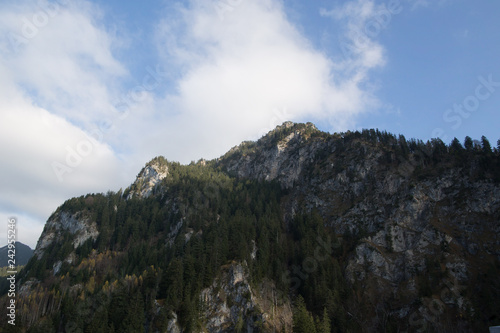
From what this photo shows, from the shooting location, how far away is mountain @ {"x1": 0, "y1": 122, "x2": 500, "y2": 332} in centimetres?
8044

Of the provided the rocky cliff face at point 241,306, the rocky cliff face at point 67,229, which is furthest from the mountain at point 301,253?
the rocky cliff face at point 67,229

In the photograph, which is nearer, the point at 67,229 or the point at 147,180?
the point at 67,229

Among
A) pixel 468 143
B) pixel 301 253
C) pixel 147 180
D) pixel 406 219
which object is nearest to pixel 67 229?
pixel 147 180

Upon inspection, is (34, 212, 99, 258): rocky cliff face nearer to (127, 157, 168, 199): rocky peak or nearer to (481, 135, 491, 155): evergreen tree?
(127, 157, 168, 199): rocky peak

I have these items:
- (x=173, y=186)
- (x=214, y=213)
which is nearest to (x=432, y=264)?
(x=214, y=213)

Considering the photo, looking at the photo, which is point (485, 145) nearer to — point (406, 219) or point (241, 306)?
point (406, 219)

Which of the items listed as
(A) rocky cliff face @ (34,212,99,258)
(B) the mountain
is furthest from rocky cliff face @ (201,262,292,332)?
(A) rocky cliff face @ (34,212,99,258)

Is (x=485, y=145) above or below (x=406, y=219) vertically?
above

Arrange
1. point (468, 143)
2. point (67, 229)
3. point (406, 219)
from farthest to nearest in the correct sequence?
point (67, 229)
point (468, 143)
point (406, 219)

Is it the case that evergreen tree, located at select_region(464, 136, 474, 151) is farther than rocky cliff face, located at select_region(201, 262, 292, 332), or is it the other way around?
evergreen tree, located at select_region(464, 136, 474, 151)

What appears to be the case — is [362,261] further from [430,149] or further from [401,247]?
[430,149]

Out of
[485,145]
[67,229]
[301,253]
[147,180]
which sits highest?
[147,180]

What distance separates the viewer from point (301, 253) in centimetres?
11025

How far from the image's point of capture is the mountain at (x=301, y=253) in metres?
80.4
